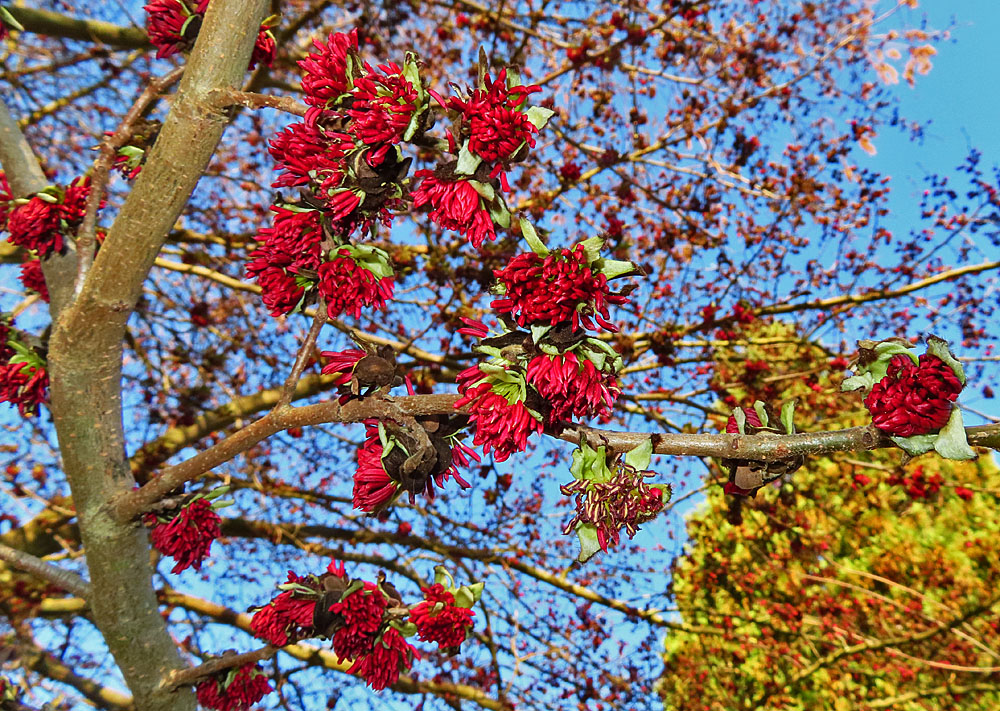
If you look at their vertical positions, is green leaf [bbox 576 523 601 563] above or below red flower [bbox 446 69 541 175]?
below

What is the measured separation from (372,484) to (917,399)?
1.07 m

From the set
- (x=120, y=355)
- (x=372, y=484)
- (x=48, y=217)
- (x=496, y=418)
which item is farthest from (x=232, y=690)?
(x=48, y=217)

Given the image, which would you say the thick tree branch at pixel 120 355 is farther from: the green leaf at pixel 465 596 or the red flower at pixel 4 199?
the green leaf at pixel 465 596

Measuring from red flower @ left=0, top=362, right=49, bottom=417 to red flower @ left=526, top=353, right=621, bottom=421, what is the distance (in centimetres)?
220

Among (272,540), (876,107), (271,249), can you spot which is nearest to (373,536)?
(272,540)

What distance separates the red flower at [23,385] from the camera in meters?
2.32

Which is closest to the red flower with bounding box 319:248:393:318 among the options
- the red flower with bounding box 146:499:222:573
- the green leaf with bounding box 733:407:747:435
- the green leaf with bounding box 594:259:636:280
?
the green leaf with bounding box 594:259:636:280

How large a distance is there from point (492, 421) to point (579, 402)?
0.17 metres

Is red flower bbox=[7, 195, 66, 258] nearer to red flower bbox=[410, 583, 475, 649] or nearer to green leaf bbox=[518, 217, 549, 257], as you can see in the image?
red flower bbox=[410, 583, 475, 649]

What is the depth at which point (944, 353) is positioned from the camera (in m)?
1.09

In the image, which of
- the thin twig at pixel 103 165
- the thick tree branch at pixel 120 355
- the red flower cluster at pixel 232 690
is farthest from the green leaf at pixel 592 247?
the red flower cluster at pixel 232 690

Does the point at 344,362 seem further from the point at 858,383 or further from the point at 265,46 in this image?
the point at 265,46

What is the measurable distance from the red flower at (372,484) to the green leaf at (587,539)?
16.4 inches

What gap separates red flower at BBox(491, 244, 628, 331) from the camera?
1.12 meters
